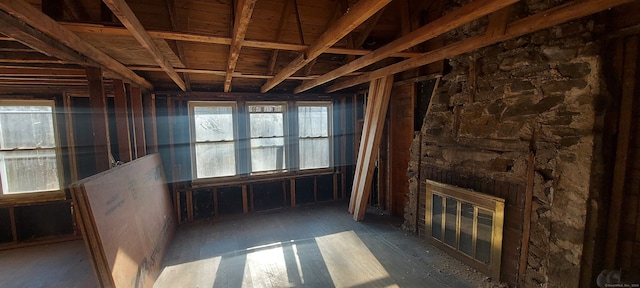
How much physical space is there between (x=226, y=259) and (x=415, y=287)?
225 cm

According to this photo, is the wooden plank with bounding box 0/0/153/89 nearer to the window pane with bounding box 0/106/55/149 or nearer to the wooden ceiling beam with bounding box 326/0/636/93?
A: the window pane with bounding box 0/106/55/149

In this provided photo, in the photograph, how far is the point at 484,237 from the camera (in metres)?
2.75

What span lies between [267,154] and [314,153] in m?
0.98

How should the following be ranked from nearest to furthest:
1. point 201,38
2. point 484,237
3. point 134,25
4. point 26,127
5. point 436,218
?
point 134,25 < point 201,38 < point 484,237 < point 436,218 < point 26,127

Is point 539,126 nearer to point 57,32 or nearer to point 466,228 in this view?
point 466,228

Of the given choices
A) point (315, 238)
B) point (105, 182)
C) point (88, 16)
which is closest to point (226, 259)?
point (315, 238)

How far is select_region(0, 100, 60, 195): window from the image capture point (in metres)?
3.87

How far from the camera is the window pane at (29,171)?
3.90 metres

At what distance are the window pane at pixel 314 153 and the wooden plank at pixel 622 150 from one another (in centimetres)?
406

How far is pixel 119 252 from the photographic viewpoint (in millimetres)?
2156

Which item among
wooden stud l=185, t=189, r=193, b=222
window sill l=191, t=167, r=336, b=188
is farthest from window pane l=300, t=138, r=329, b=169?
wooden stud l=185, t=189, r=193, b=222

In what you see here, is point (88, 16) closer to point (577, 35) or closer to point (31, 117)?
point (31, 117)

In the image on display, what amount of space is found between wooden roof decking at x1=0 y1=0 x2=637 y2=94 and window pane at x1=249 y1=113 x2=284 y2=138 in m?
0.94

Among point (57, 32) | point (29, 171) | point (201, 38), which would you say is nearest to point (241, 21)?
point (201, 38)
